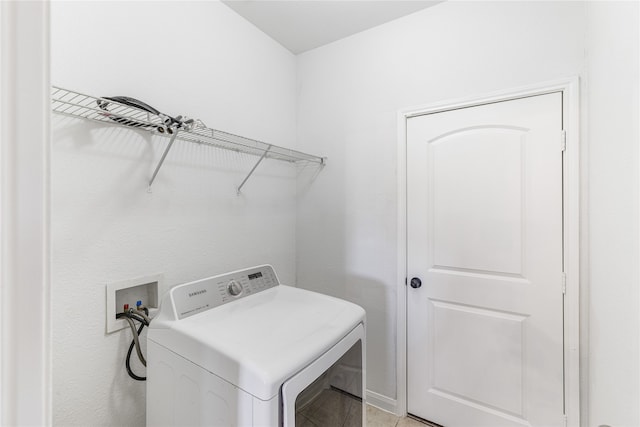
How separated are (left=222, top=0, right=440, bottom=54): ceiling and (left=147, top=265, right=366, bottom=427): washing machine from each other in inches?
66.3

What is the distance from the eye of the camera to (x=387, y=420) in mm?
1917

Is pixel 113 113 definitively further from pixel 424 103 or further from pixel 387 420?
pixel 387 420

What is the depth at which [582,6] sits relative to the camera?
4.78ft

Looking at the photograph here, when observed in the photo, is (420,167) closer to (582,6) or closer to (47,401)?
(582,6)

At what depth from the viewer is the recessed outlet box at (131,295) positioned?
50.3 inches

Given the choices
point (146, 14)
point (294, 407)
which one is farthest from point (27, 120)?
point (146, 14)

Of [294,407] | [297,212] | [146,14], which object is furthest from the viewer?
[297,212]

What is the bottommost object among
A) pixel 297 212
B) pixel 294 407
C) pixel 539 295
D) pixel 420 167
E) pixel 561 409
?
pixel 561 409

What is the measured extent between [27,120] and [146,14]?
1.49 metres

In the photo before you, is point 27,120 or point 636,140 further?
point 636,140

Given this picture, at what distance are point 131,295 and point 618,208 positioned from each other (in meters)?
1.83

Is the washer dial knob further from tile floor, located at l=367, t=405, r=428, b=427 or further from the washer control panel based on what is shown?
tile floor, located at l=367, t=405, r=428, b=427

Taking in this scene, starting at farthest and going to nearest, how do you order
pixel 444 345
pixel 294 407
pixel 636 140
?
1. pixel 444 345
2. pixel 294 407
3. pixel 636 140

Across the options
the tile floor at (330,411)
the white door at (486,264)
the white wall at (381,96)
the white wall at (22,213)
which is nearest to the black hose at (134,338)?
the tile floor at (330,411)
